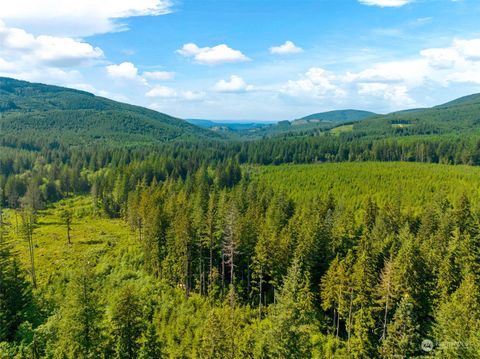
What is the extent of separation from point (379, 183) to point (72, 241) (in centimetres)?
8539

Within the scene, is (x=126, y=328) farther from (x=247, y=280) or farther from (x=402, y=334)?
(x=247, y=280)

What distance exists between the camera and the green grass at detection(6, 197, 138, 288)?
58.0 metres

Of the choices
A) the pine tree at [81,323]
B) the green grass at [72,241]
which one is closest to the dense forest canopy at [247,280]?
the pine tree at [81,323]

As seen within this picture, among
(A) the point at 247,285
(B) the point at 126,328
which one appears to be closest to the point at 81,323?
(B) the point at 126,328

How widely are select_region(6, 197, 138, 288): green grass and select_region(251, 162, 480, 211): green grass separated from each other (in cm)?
4731

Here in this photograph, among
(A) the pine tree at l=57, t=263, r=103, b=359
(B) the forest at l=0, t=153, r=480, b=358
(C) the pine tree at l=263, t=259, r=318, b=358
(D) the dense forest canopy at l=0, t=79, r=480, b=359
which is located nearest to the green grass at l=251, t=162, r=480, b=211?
(D) the dense forest canopy at l=0, t=79, r=480, b=359

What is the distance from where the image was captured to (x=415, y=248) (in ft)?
130

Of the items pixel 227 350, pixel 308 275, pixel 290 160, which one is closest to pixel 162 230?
pixel 308 275

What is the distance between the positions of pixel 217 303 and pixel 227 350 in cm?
1884

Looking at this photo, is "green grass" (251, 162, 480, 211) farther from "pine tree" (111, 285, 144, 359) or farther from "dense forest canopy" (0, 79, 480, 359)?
"pine tree" (111, 285, 144, 359)

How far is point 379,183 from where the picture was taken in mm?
99000

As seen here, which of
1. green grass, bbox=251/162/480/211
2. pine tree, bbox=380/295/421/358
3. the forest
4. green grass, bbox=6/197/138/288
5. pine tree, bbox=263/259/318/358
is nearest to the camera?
pine tree, bbox=263/259/318/358

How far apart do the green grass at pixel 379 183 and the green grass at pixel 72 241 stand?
155ft

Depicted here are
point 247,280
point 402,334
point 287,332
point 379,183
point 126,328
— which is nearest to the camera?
point 287,332
